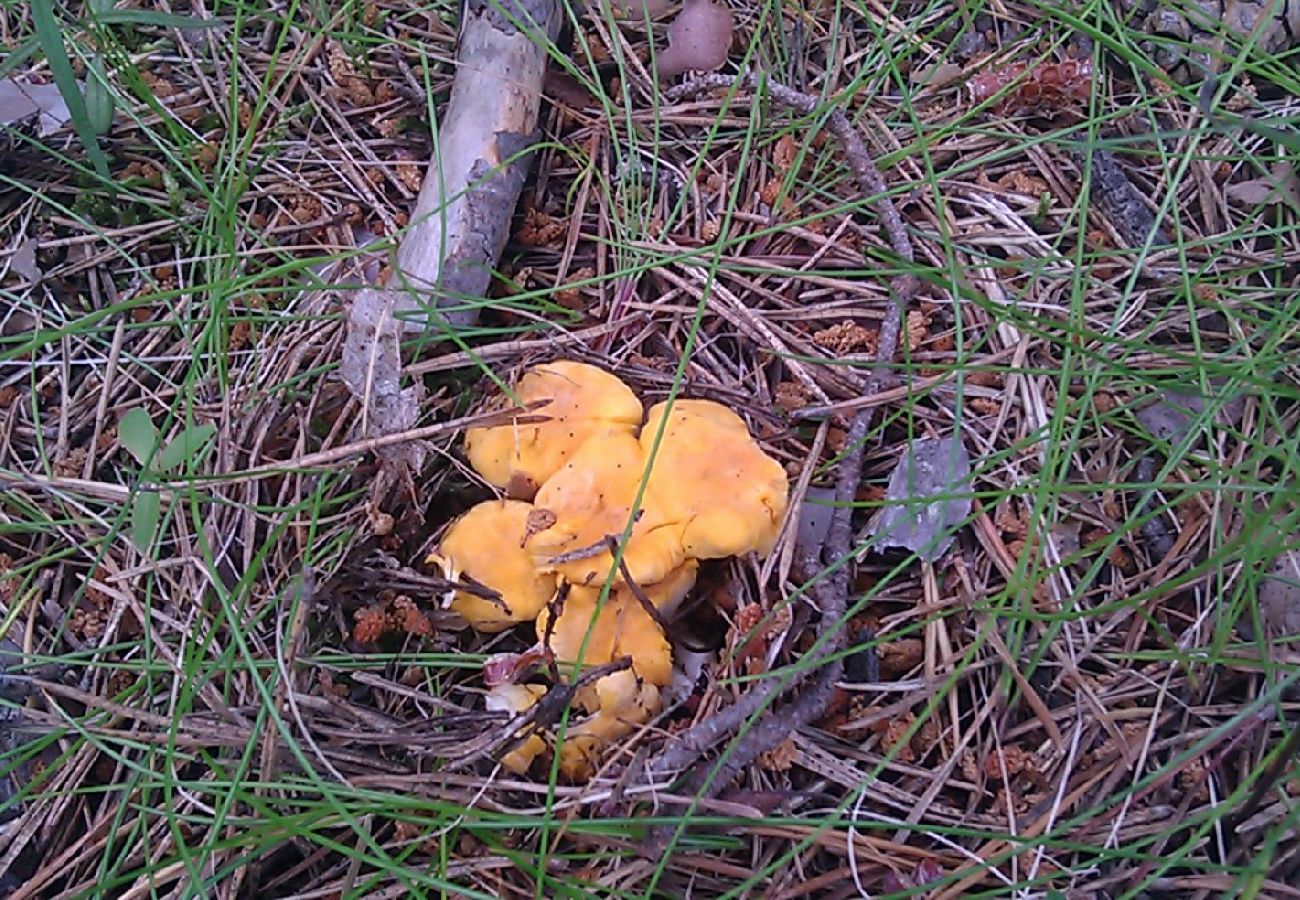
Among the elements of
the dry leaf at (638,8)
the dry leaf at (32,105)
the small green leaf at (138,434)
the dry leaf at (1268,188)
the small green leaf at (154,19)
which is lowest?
the small green leaf at (138,434)

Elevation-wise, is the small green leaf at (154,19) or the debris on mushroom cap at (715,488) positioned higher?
the small green leaf at (154,19)

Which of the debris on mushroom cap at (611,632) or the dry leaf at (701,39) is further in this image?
the dry leaf at (701,39)

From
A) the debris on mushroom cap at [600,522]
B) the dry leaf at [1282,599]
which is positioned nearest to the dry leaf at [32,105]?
the debris on mushroom cap at [600,522]

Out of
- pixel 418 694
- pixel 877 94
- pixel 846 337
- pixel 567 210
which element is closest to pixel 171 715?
pixel 418 694

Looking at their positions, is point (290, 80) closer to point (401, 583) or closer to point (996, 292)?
point (401, 583)

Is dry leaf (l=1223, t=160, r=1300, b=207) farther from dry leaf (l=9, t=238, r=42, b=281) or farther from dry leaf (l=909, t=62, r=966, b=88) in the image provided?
dry leaf (l=9, t=238, r=42, b=281)

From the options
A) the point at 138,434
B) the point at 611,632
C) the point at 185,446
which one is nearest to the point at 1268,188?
the point at 611,632

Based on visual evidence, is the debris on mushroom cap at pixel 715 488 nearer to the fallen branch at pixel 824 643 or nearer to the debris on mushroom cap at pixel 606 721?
the fallen branch at pixel 824 643

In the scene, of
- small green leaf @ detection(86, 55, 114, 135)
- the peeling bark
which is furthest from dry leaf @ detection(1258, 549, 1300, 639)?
small green leaf @ detection(86, 55, 114, 135)
